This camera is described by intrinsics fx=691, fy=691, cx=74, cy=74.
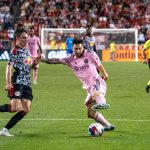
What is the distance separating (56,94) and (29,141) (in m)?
10.6

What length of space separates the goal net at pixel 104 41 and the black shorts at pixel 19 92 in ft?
110

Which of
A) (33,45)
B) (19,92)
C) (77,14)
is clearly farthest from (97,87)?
(77,14)

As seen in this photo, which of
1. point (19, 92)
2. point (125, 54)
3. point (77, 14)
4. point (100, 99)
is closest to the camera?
point (100, 99)

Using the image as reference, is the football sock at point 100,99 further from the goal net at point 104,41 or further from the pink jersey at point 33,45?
the goal net at point 104,41

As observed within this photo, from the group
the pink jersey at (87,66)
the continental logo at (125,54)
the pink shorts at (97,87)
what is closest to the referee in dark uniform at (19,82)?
the pink jersey at (87,66)

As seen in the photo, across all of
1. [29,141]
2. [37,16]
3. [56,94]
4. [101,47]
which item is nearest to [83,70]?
[29,141]

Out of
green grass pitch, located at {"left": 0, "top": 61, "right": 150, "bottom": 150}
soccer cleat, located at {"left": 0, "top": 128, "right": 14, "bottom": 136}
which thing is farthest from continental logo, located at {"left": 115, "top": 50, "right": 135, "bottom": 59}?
soccer cleat, located at {"left": 0, "top": 128, "right": 14, "bottom": 136}

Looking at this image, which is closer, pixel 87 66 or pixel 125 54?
pixel 87 66

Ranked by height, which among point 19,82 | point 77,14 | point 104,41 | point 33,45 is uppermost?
point 19,82

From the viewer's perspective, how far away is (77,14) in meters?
54.9

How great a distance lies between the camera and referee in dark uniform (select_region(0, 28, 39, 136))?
13523 mm

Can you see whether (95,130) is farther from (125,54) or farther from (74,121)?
(125,54)

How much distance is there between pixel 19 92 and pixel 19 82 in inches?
10.4

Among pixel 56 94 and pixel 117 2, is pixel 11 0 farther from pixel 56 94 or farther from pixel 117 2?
pixel 56 94
